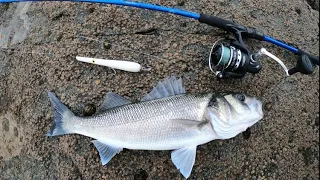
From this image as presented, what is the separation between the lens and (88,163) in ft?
11.5

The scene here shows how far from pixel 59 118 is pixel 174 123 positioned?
95cm

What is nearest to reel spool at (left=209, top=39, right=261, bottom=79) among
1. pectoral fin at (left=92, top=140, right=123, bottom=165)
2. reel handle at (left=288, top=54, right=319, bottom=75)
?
reel handle at (left=288, top=54, right=319, bottom=75)

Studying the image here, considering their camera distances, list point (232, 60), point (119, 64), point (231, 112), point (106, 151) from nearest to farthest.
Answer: point (231, 112)
point (106, 151)
point (232, 60)
point (119, 64)

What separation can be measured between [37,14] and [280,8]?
2.47m

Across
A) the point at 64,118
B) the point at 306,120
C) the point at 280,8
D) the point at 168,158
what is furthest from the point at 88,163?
the point at 280,8

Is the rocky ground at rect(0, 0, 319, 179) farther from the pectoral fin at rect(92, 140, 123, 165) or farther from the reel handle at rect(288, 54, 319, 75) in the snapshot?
the reel handle at rect(288, 54, 319, 75)

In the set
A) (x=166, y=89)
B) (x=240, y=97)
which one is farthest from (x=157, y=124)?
(x=240, y=97)

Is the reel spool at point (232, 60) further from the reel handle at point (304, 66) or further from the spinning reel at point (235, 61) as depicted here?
the reel handle at point (304, 66)

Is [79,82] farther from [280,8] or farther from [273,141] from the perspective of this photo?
[280,8]

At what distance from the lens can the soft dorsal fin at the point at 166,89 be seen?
337 cm

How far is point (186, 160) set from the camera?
3289mm

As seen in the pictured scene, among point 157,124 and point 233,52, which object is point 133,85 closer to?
point 157,124

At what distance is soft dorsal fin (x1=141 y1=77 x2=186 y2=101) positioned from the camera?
133 inches

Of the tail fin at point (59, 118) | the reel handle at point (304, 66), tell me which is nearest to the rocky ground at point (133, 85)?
the tail fin at point (59, 118)
